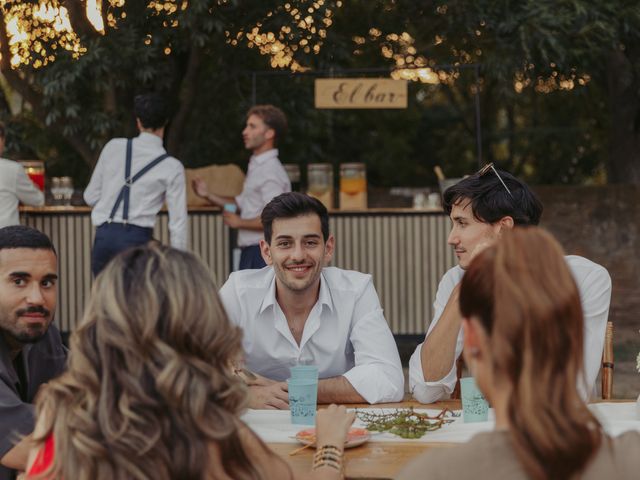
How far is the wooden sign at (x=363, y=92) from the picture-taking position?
7.95m

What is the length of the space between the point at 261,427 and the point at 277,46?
18.0 feet

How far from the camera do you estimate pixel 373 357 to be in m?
3.75

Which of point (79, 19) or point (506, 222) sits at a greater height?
point (79, 19)

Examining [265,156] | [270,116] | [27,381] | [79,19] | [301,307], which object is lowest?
[27,381]

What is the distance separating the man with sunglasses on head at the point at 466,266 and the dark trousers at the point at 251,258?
3.51 m

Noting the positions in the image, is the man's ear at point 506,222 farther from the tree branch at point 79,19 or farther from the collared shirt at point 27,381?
the tree branch at point 79,19

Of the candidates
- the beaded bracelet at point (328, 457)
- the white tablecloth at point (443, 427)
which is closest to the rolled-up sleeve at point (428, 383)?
the white tablecloth at point (443, 427)

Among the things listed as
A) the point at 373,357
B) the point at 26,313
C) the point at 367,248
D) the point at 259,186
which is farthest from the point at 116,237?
the point at 26,313

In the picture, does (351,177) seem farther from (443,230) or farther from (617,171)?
(617,171)

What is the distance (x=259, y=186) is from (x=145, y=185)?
32.8 inches

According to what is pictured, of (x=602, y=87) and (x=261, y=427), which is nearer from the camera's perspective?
(x=261, y=427)

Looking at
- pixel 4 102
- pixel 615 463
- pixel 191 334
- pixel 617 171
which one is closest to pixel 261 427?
pixel 191 334

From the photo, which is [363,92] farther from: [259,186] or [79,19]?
[79,19]

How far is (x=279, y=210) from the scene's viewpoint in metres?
4.04
